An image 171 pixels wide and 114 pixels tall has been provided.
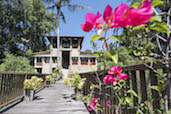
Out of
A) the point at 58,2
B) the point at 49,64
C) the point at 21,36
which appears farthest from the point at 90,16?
the point at 21,36

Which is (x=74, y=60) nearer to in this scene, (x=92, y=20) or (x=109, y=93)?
(x=109, y=93)

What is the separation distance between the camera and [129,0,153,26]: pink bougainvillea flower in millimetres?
388

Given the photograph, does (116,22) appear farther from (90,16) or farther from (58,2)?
(58,2)

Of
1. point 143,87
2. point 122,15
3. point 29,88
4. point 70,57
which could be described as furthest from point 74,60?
point 122,15

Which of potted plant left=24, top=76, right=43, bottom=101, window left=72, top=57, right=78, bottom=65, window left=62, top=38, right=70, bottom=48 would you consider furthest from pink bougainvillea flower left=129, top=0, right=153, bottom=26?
window left=62, top=38, right=70, bottom=48

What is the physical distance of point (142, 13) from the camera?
396mm

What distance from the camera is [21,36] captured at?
65.1 feet

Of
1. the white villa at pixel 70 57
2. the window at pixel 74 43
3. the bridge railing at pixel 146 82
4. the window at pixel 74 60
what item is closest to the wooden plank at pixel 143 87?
the bridge railing at pixel 146 82

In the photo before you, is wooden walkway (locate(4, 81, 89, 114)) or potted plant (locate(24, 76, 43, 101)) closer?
wooden walkway (locate(4, 81, 89, 114))

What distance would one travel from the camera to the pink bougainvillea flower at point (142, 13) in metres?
0.39

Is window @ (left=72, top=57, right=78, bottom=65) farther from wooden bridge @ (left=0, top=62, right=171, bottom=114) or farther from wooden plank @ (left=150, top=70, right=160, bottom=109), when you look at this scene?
wooden plank @ (left=150, top=70, right=160, bottom=109)

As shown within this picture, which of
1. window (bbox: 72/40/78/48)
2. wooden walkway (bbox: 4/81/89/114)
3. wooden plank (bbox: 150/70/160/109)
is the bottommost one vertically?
wooden walkway (bbox: 4/81/89/114)

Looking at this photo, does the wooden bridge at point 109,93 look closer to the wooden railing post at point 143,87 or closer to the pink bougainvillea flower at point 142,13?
the wooden railing post at point 143,87

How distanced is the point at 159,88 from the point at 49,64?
21.2 m
